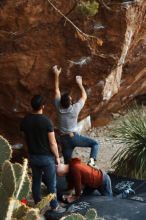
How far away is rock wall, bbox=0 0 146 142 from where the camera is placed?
28.1 feet

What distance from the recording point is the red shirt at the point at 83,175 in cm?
809

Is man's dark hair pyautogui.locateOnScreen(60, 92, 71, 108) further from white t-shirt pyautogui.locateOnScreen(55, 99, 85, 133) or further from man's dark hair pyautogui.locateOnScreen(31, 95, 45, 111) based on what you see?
man's dark hair pyautogui.locateOnScreen(31, 95, 45, 111)

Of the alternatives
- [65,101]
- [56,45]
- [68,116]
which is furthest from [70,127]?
[56,45]

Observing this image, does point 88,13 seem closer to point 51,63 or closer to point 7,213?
point 51,63

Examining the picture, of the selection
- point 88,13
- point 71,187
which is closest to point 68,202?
point 71,187

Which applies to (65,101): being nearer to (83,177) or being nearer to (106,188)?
(83,177)

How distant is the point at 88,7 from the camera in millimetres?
7723

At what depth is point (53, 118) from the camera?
10266 millimetres

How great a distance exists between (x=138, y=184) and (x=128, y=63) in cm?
276

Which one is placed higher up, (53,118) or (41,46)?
(41,46)

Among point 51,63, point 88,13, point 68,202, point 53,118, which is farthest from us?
point 53,118

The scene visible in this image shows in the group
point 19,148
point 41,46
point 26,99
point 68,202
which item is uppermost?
point 41,46

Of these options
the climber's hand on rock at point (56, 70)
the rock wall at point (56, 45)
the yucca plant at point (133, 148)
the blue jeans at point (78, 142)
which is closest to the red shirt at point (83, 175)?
the blue jeans at point (78, 142)

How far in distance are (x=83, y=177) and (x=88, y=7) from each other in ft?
7.39
